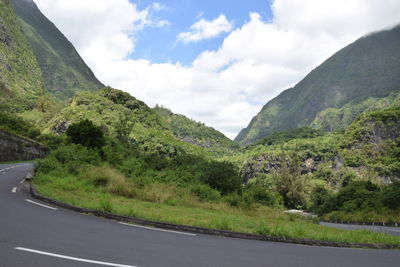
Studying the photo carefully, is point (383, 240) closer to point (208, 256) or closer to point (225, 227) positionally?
point (225, 227)

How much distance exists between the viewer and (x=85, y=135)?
33500 mm

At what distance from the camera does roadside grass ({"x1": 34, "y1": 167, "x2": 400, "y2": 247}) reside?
12258mm

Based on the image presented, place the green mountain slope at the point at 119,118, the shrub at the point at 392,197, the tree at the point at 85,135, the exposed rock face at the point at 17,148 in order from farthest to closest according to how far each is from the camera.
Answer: the green mountain slope at the point at 119,118, the shrub at the point at 392,197, the exposed rock face at the point at 17,148, the tree at the point at 85,135

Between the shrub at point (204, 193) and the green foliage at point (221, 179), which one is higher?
the green foliage at point (221, 179)

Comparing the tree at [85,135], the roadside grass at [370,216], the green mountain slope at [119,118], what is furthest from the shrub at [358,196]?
the green mountain slope at [119,118]

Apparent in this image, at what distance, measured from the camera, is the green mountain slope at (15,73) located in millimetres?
130875

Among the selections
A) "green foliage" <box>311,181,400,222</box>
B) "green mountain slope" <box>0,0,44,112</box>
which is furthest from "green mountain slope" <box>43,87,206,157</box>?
"green foliage" <box>311,181,400,222</box>

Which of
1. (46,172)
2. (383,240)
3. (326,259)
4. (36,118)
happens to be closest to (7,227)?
(326,259)

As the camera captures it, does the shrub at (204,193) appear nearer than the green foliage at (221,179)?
Yes

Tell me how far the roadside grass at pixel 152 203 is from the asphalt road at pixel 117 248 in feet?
8.63

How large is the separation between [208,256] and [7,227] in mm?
5054

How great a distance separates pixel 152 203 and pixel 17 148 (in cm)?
3273

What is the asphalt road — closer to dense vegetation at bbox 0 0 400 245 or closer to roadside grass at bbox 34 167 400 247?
dense vegetation at bbox 0 0 400 245

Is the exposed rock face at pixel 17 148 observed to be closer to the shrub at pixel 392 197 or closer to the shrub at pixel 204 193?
the shrub at pixel 204 193
